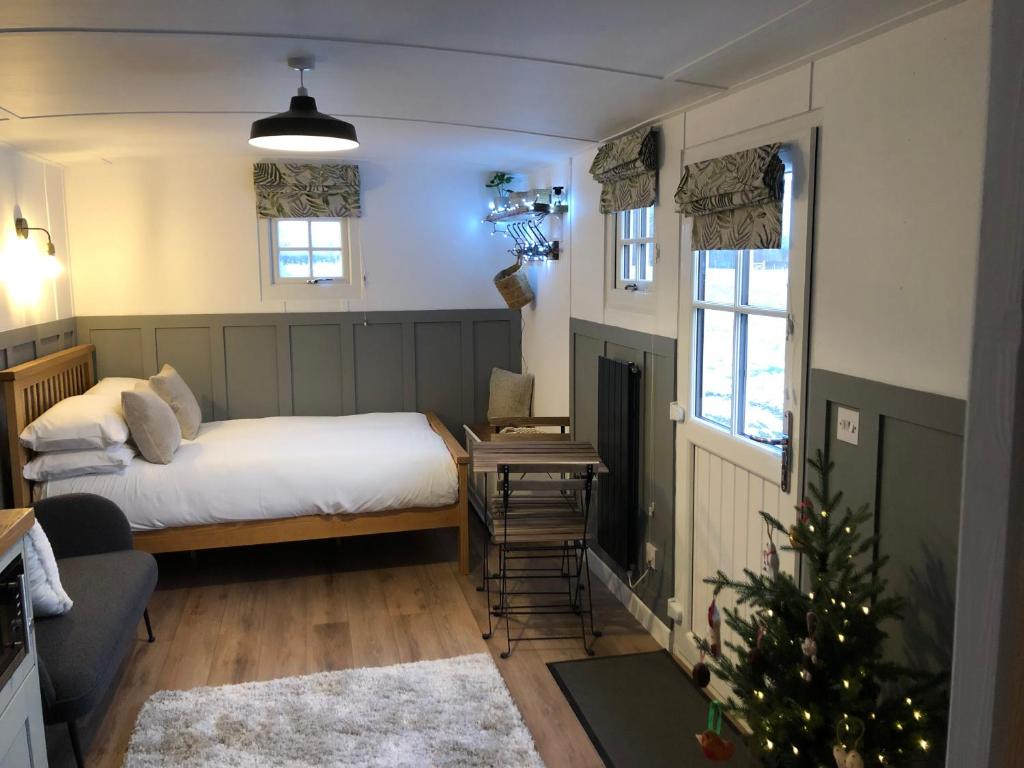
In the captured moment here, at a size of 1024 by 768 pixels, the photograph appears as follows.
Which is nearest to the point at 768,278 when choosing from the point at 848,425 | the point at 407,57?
the point at 848,425

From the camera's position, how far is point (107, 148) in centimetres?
456

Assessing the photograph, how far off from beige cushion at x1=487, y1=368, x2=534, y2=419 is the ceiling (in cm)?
205

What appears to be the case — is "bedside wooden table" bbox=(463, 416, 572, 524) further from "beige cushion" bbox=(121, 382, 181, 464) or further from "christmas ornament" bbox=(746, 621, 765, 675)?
"christmas ornament" bbox=(746, 621, 765, 675)

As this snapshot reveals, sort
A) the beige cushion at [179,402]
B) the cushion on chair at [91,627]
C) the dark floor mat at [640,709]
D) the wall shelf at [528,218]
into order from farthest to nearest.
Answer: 1. the wall shelf at [528,218]
2. the beige cushion at [179,402]
3. the dark floor mat at [640,709]
4. the cushion on chair at [91,627]

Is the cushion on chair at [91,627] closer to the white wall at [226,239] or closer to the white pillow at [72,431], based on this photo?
the white pillow at [72,431]

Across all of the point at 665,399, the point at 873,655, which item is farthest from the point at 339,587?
the point at 873,655

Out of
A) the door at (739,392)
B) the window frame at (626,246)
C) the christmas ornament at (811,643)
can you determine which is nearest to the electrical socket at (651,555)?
the door at (739,392)

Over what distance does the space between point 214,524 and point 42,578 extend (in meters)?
1.52

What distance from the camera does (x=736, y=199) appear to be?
2816mm

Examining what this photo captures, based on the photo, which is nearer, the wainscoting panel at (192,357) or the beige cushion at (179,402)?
the beige cushion at (179,402)

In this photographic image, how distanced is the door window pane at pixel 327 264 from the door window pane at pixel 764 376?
3443 millimetres

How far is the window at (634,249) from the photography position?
12.6ft

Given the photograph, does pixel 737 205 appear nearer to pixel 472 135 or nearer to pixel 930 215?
pixel 930 215

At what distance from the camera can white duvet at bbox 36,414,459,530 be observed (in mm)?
4090
